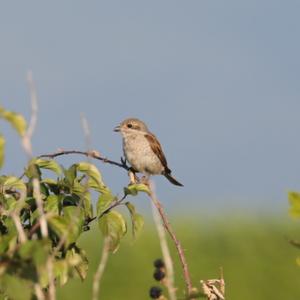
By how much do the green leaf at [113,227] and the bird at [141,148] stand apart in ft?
18.2

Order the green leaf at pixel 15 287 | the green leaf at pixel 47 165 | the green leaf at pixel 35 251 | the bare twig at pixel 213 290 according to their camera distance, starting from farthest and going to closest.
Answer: the green leaf at pixel 47 165
the bare twig at pixel 213 290
the green leaf at pixel 15 287
the green leaf at pixel 35 251

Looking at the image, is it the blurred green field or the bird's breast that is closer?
the bird's breast

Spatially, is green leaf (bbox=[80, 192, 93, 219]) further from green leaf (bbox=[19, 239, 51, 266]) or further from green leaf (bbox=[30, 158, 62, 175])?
green leaf (bbox=[19, 239, 51, 266])

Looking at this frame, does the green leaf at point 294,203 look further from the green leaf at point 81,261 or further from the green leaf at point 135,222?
the green leaf at point 81,261

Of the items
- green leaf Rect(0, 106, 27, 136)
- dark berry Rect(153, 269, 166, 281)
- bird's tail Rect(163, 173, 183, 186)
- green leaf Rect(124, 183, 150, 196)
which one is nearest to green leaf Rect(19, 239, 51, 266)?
green leaf Rect(0, 106, 27, 136)

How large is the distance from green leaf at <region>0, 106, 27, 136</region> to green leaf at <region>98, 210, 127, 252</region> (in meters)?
1.62

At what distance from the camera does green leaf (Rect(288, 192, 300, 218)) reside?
3.61m

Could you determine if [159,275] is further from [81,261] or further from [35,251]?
[81,261]

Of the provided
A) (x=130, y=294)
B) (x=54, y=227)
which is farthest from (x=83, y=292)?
(x=54, y=227)

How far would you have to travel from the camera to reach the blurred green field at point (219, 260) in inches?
619

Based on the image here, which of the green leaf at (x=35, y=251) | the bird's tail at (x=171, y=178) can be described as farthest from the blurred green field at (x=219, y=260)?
the green leaf at (x=35, y=251)

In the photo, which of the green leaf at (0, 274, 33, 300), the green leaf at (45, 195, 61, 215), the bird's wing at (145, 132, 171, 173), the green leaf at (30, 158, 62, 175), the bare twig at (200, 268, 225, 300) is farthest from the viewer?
the bird's wing at (145, 132, 171, 173)

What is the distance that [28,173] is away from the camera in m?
4.90

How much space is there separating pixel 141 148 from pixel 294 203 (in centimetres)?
716
